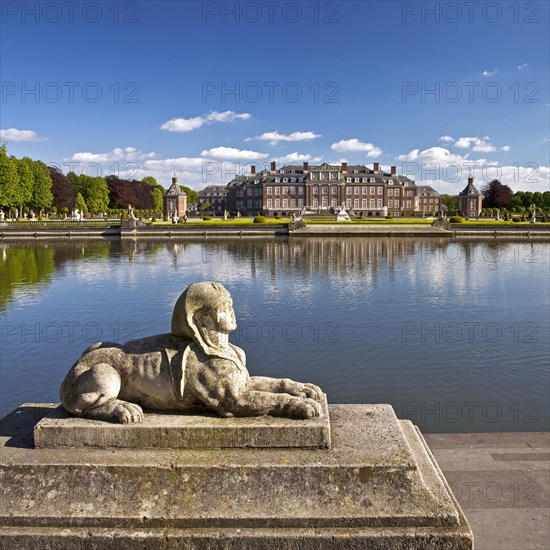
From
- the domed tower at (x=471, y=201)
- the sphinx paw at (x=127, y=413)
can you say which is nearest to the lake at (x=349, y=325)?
the sphinx paw at (x=127, y=413)

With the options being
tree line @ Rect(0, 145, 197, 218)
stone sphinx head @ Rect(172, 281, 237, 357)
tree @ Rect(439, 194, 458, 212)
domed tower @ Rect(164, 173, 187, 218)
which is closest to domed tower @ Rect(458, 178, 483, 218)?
tree @ Rect(439, 194, 458, 212)

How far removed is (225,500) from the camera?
11.9ft

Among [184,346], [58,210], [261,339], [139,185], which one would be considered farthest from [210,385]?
[139,185]

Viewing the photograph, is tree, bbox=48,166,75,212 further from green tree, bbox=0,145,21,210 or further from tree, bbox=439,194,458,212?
tree, bbox=439,194,458,212

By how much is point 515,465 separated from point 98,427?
440cm

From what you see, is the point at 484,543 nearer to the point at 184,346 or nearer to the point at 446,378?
the point at 184,346

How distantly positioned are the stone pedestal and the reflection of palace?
310 ft

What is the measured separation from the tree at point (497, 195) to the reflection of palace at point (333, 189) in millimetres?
17593

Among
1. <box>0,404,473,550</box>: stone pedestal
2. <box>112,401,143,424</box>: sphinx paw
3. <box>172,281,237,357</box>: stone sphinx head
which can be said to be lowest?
<box>0,404,473,550</box>: stone pedestal

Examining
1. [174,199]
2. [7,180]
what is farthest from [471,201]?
[7,180]

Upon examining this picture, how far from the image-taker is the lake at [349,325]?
9.31m

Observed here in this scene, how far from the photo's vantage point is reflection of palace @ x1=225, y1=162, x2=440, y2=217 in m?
99.8

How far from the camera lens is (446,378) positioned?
10.1m

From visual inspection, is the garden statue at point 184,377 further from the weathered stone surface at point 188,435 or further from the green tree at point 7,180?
the green tree at point 7,180
